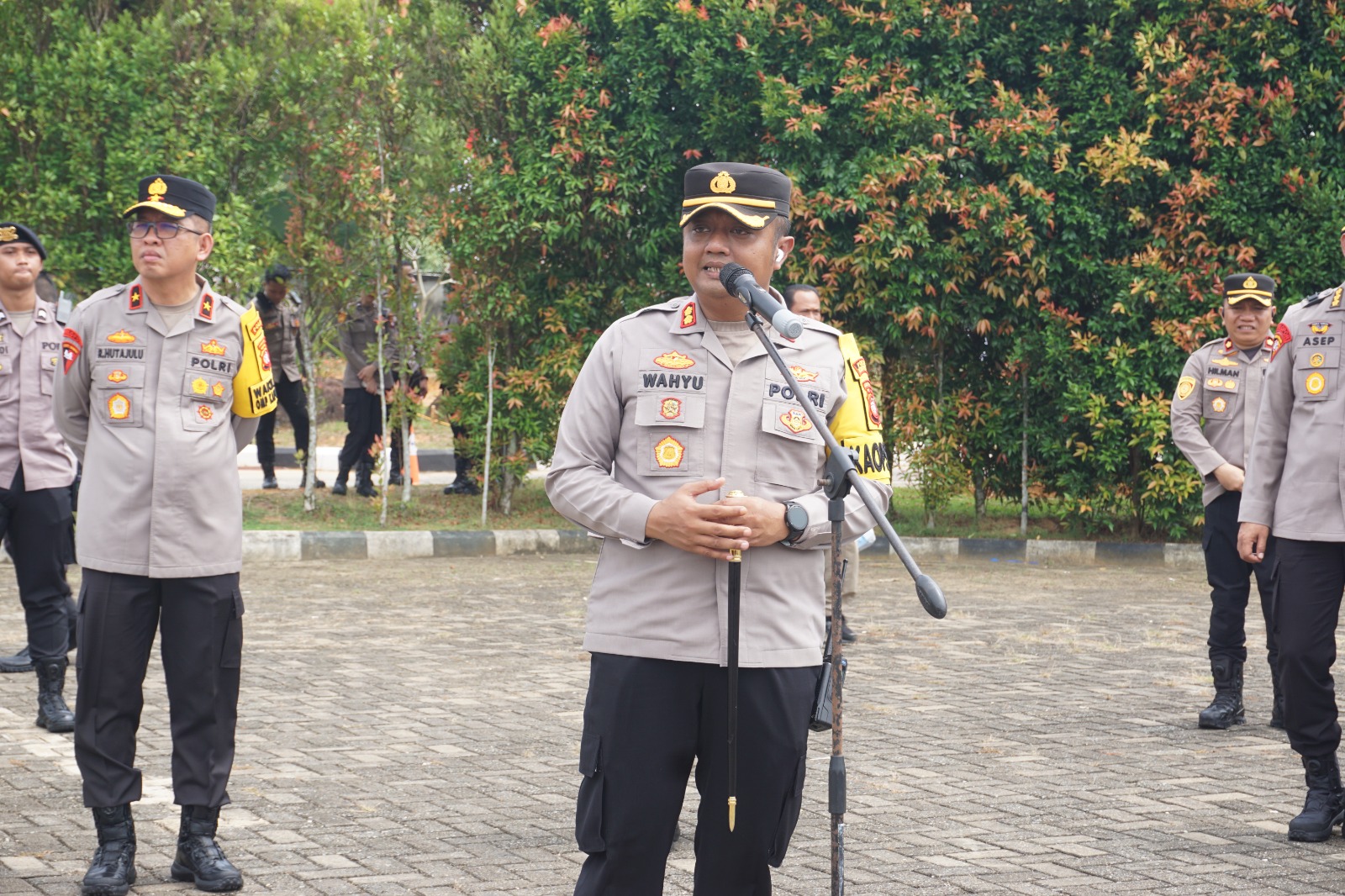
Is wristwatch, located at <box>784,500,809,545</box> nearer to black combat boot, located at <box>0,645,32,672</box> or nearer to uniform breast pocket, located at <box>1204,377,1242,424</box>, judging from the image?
uniform breast pocket, located at <box>1204,377,1242,424</box>

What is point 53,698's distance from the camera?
738cm

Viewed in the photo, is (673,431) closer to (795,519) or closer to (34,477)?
(795,519)

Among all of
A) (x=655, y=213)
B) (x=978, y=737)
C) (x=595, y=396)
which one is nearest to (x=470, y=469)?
(x=655, y=213)

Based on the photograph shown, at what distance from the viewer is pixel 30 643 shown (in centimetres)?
752

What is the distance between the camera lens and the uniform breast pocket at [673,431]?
3.78 m

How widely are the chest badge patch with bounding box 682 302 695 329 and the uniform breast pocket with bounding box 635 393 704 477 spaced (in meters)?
0.19

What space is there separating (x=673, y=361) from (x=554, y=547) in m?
11.0

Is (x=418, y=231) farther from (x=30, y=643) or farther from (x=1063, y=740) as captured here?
(x=1063, y=740)

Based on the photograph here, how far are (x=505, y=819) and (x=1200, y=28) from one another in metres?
10.7

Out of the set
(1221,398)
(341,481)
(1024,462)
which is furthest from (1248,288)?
(341,481)

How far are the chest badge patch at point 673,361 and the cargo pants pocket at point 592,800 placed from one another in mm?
876

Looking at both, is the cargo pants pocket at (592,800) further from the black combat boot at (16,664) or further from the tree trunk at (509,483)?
the tree trunk at (509,483)

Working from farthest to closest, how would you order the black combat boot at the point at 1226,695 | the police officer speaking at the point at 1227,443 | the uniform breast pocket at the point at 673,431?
the police officer speaking at the point at 1227,443
the black combat boot at the point at 1226,695
the uniform breast pocket at the point at 673,431

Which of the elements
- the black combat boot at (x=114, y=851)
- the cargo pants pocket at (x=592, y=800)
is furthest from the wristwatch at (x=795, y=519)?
the black combat boot at (x=114, y=851)
